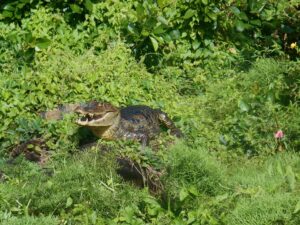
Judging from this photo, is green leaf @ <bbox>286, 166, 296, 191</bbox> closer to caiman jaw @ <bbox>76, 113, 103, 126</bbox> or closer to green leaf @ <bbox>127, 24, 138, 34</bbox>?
caiman jaw @ <bbox>76, 113, 103, 126</bbox>

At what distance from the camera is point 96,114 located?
21.7 ft

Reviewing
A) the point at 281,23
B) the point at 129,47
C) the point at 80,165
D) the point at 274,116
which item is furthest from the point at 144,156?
the point at 281,23

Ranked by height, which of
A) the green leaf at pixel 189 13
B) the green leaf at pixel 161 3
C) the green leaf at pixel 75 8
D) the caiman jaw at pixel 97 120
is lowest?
the caiman jaw at pixel 97 120

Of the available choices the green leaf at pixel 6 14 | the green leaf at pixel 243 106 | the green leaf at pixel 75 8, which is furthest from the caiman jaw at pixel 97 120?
the green leaf at pixel 6 14

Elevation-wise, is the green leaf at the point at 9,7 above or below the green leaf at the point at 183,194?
below

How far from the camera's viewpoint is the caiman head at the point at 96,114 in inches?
257

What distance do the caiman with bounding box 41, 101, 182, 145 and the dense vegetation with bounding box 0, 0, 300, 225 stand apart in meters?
0.18

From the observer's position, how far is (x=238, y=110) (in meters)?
7.02

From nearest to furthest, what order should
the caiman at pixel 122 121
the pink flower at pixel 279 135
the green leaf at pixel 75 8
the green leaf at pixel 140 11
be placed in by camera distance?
the pink flower at pixel 279 135, the caiman at pixel 122 121, the green leaf at pixel 140 11, the green leaf at pixel 75 8

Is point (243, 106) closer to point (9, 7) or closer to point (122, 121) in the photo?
point (122, 121)

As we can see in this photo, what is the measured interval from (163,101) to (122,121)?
894 mm

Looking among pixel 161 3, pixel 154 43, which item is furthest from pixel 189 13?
pixel 154 43

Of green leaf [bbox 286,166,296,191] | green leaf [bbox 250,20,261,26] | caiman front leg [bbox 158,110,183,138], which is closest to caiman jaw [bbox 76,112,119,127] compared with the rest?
caiman front leg [bbox 158,110,183,138]

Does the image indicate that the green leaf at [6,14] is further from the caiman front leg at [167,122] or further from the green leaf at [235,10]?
→ the caiman front leg at [167,122]
